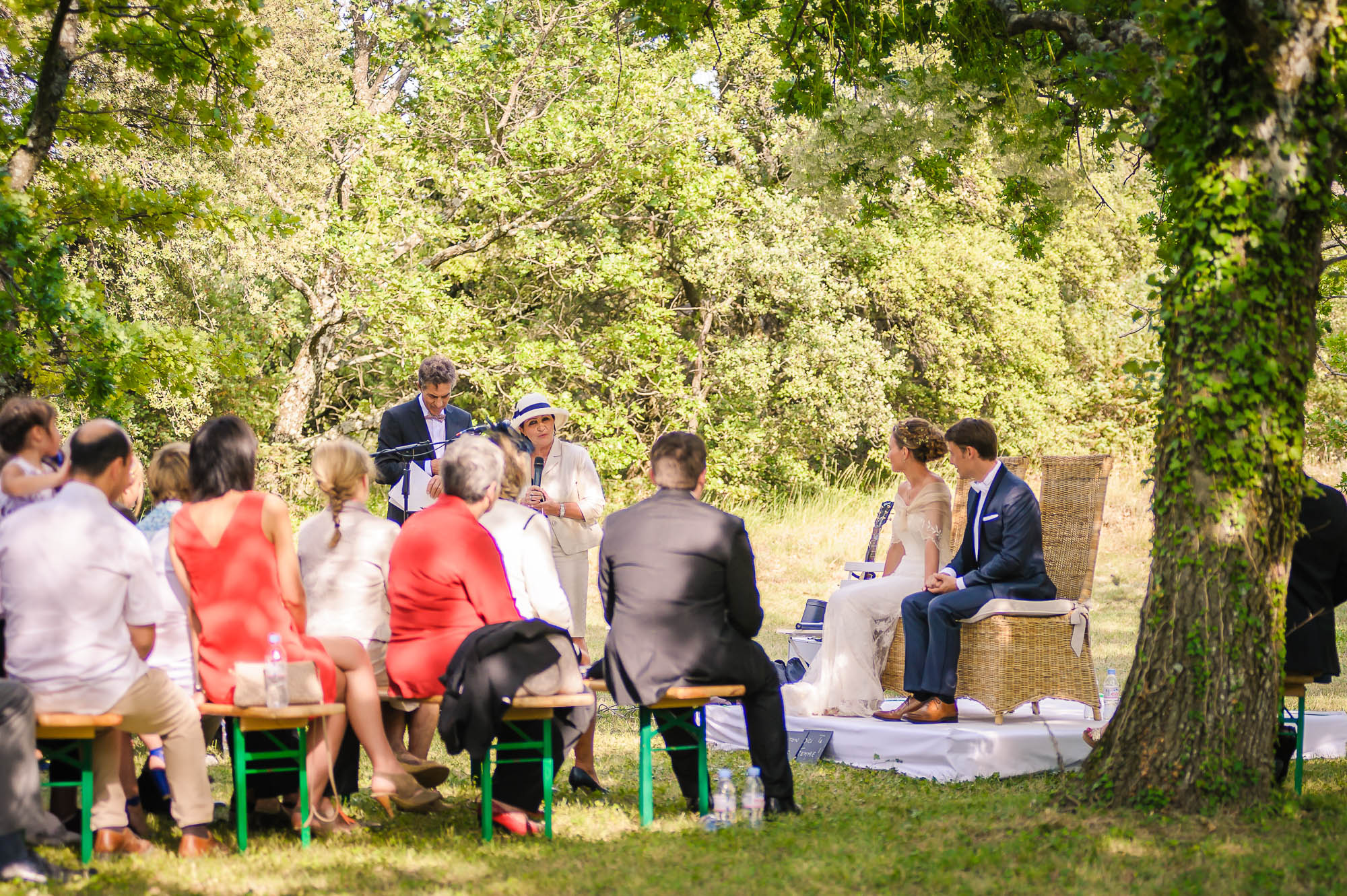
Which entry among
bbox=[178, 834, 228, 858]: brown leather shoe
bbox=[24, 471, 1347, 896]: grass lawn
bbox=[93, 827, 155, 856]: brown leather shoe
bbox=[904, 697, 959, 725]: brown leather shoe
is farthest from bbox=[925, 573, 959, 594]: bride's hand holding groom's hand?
bbox=[93, 827, 155, 856]: brown leather shoe

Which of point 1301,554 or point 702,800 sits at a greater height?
point 1301,554

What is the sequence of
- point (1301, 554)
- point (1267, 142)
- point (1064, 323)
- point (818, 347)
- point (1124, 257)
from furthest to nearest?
point (1124, 257), point (1064, 323), point (818, 347), point (1301, 554), point (1267, 142)

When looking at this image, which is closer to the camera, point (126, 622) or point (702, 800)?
point (126, 622)

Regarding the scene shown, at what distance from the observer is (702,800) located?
484cm

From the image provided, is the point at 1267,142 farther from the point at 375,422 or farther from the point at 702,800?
the point at 375,422

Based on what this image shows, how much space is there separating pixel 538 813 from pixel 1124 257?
22259 mm

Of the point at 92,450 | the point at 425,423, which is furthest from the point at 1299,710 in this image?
the point at 92,450

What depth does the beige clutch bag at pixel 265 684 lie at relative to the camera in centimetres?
410

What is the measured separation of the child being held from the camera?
4660mm

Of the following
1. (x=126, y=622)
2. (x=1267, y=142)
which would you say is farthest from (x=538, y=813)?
(x=1267, y=142)

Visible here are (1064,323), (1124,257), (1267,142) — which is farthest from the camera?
(1124,257)

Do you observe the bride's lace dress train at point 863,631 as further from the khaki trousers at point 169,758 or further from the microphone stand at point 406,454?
the khaki trousers at point 169,758

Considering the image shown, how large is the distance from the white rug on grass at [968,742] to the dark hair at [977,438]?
1442 millimetres

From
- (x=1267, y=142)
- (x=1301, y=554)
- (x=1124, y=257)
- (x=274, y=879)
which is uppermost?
(x=1124, y=257)
